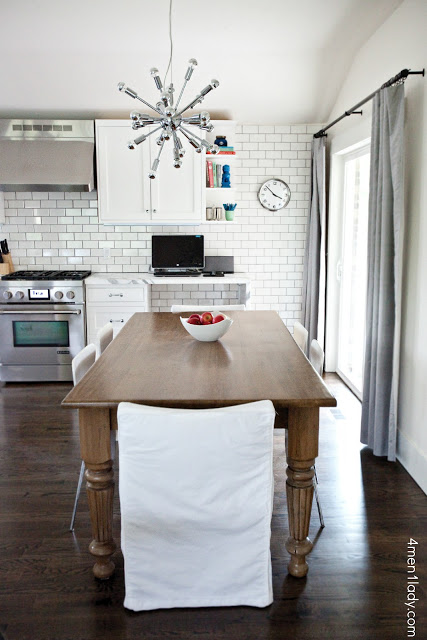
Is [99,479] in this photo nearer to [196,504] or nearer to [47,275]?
[196,504]

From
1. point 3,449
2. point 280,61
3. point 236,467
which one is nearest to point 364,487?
point 236,467

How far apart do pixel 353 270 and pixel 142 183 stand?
2.19 meters

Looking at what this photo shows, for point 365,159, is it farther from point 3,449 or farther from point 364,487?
point 3,449

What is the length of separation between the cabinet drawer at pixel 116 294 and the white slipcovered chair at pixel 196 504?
3.34 m

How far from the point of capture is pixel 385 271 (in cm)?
336

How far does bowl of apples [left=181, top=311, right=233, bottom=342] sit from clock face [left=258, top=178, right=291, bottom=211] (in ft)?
9.42

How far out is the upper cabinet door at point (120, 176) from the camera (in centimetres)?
521

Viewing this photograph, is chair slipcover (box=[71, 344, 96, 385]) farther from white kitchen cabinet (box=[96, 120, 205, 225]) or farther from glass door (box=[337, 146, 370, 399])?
white kitchen cabinet (box=[96, 120, 205, 225])

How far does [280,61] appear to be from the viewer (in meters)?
4.68

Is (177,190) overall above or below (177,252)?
above

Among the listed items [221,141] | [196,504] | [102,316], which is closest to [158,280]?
[102,316]

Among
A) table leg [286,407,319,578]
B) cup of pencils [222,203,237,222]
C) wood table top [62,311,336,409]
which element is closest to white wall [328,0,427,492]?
wood table top [62,311,336,409]

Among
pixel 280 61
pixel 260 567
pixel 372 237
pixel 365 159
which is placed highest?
pixel 280 61

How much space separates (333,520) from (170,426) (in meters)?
1.33
